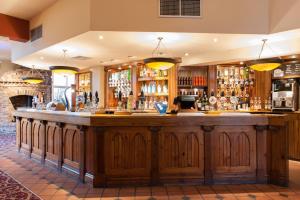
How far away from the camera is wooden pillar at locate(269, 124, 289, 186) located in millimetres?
4148

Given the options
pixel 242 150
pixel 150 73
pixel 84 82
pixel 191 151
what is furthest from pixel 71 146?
pixel 84 82

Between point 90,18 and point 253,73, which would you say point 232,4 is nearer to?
point 90,18

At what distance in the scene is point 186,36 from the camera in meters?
5.28

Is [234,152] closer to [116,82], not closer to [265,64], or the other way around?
[265,64]

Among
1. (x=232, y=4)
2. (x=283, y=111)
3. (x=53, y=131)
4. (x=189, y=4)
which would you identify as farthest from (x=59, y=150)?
(x=283, y=111)

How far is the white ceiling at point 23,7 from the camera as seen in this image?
6.00 metres

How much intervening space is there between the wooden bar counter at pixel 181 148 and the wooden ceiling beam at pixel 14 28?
13.1ft

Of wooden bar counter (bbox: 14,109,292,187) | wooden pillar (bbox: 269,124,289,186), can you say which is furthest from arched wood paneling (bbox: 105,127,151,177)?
wooden pillar (bbox: 269,124,289,186)

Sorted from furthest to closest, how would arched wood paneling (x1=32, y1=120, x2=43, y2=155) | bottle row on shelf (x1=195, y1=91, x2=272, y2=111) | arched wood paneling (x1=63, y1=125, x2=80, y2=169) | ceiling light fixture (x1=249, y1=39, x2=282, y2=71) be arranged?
bottle row on shelf (x1=195, y1=91, x2=272, y2=111)
arched wood paneling (x1=32, y1=120, x2=43, y2=155)
ceiling light fixture (x1=249, y1=39, x2=282, y2=71)
arched wood paneling (x1=63, y1=125, x2=80, y2=169)

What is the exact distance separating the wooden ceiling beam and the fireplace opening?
18.2 ft

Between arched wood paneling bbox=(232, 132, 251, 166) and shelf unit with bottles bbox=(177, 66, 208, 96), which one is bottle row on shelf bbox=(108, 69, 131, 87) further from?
arched wood paneling bbox=(232, 132, 251, 166)

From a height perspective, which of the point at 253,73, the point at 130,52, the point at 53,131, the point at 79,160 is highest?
the point at 130,52

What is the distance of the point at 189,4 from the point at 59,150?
3630 millimetres

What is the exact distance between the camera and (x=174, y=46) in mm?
6254
